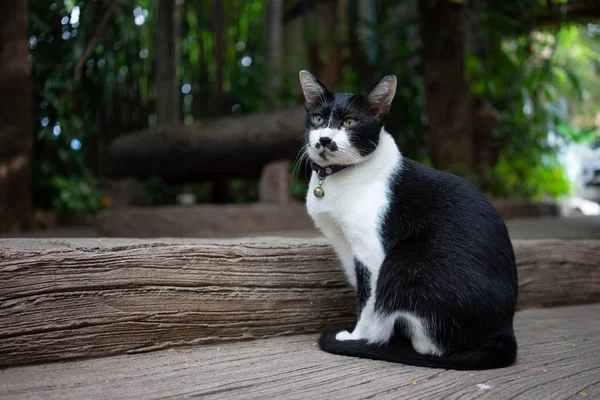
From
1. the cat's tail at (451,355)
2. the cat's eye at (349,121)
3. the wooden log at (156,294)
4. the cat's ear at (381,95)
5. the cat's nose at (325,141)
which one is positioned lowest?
the cat's tail at (451,355)

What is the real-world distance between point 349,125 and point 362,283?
48cm

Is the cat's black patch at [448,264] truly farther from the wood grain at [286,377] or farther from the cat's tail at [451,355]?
the wood grain at [286,377]

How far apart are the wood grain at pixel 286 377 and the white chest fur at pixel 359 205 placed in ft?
1.06

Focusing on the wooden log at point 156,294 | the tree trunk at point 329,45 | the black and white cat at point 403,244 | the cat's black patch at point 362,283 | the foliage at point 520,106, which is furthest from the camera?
the foliage at point 520,106

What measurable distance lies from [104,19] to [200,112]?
6.78 feet

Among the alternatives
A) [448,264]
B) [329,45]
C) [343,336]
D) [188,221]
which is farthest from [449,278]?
[329,45]

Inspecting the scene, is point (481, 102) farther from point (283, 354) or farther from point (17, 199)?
point (283, 354)

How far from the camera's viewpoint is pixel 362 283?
173cm

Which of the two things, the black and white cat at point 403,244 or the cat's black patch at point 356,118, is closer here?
the black and white cat at point 403,244

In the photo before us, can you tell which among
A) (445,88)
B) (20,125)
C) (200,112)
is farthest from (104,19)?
(445,88)

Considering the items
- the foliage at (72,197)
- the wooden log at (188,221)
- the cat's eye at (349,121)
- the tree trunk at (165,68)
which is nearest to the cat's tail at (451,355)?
the cat's eye at (349,121)

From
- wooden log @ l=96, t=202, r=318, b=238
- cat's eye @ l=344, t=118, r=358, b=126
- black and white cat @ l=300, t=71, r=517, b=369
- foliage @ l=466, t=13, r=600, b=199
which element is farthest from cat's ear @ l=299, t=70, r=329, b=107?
foliage @ l=466, t=13, r=600, b=199

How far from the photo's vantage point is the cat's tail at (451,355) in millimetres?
1600

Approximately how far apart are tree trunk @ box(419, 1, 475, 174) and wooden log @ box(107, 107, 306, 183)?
113cm
